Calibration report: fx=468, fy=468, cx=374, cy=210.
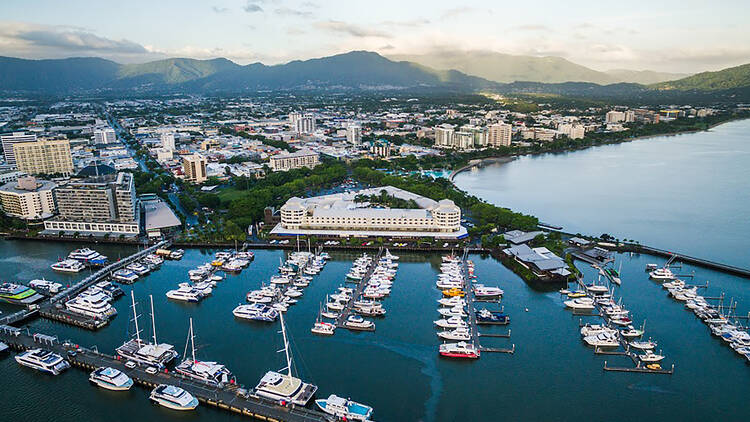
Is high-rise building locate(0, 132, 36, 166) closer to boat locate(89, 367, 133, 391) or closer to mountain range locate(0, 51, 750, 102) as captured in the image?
boat locate(89, 367, 133, 391)

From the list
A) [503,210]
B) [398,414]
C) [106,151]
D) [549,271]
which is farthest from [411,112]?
[398,414]

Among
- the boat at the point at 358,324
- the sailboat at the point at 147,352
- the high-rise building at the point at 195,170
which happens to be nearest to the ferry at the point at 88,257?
the sailboat at the point at 147,352

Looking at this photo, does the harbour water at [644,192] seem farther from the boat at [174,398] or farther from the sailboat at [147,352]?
the boat at [174,398]

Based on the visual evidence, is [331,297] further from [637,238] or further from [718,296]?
[637,238]

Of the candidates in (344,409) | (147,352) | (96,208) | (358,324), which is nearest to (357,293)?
(358,324)

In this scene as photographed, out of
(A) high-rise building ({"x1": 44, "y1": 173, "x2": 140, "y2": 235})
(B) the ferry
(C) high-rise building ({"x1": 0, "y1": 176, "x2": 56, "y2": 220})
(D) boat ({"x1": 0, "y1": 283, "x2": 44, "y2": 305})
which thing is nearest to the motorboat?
(D) boat ({"x1": 0, "y1": 283, "x2": 44, "y2": 305})

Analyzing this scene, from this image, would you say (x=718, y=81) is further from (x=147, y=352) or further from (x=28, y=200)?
(x=147, y=352)
